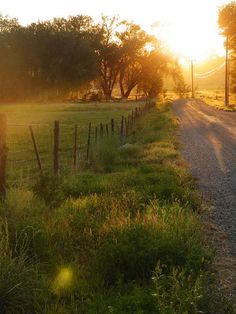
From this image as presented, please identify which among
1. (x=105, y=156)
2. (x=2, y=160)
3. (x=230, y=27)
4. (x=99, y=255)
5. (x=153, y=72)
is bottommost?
(x=99, y=255)

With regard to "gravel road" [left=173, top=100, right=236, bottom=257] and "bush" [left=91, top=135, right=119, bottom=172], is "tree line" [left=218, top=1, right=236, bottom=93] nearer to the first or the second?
"gravel road" [left=173, top=100, right=236, bottom=257]

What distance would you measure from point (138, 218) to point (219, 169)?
8.45 m

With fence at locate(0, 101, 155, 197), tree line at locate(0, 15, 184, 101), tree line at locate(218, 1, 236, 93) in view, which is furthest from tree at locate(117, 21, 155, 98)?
fence at locate(0, 101, 155, 197)

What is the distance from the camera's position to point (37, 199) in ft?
29.8

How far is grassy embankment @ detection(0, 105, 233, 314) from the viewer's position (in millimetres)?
5359

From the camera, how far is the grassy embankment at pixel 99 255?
5359 millimetres

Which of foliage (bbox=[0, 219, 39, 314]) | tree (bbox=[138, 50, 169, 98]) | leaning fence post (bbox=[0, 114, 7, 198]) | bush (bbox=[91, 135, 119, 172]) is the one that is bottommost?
foliage (bbox=[0, 219, 39, 314])

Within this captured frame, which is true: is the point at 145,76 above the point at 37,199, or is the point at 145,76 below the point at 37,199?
above

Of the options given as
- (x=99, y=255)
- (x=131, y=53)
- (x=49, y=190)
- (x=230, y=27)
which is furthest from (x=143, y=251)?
(x=131, y=53)

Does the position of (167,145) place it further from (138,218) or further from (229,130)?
(138,218)

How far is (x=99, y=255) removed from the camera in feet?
20.9

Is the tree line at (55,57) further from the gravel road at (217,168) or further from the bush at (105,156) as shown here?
the bush at (105,156)

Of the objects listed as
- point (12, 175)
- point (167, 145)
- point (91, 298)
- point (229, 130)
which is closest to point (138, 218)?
point (91, 298)

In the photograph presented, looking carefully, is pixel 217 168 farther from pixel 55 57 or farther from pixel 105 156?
pixel 55 57
